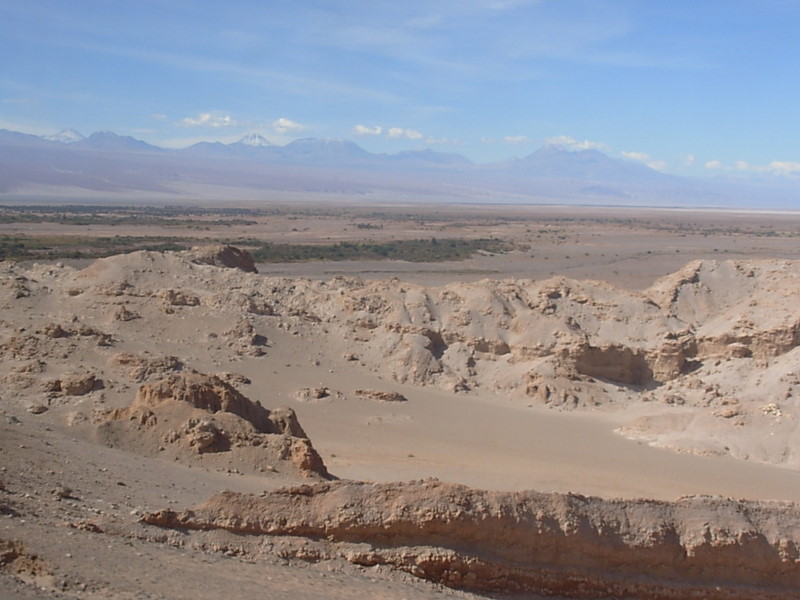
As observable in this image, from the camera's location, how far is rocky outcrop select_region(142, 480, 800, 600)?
8.94 m

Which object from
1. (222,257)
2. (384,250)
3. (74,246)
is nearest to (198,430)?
(222,257)

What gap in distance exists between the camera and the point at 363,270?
5678 centimetres

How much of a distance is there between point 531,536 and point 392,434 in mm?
10035

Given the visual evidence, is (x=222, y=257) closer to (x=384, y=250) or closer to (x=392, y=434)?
(x=392, y=434)

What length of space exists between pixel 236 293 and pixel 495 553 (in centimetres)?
1745

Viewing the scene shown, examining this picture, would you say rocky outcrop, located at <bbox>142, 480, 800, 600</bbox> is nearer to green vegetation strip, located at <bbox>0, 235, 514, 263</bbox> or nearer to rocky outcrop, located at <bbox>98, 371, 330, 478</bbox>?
rocky outcrop, located at <bbox>98, 371, 330, 478</bbox>

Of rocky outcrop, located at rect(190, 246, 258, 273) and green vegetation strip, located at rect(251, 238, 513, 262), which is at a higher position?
rocky outcrop, located at rect(190, 246, 258, 273)

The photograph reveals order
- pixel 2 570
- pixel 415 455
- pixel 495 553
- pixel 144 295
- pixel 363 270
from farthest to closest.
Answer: pixel 363 270
pixel 144 295
pixel 415 455
pixel 495 553
pixel 2 570

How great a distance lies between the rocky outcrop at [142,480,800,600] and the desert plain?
0.02m

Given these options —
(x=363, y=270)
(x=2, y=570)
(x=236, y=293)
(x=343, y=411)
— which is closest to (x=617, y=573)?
(x=2, y=570)

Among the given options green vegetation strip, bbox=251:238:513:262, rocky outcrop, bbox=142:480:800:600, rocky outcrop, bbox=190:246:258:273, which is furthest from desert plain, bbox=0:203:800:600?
green vegetation strip, bbox=251:238:513:262

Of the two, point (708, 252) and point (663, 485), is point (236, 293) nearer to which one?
point (663, 485)

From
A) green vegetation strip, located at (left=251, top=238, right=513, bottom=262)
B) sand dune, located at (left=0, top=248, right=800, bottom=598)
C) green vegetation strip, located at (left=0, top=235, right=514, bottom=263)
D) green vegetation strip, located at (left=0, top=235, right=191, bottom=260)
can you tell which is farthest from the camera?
green vegetation strip, located at (left=251, top=238, right=513, bottom=262)

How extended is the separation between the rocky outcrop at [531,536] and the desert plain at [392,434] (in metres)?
0.02
